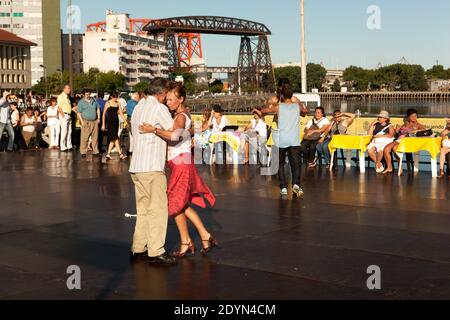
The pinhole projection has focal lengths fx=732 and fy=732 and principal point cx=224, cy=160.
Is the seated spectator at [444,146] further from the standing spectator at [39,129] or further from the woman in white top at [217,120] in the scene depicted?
the standing spectator at [39,129]

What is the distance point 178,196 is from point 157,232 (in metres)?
0.48

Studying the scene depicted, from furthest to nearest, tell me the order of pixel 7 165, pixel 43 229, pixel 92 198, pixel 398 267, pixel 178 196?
pixel 7 165 < pixel 92 198 < pixel 43 229 < pixel 178 196 < pixel 398 267

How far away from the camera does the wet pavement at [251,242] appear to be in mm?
6426

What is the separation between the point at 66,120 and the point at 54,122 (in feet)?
2.38

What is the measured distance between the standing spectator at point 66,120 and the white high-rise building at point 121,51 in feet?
474

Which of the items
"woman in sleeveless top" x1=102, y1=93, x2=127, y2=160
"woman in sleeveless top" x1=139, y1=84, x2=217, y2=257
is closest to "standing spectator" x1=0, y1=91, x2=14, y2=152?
"woman in sleeveless top" x1=102, y1=93, x2=127, y2=160

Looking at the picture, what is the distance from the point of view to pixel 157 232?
24.2ft

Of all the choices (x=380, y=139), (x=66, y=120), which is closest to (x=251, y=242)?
(x=380, y=139)

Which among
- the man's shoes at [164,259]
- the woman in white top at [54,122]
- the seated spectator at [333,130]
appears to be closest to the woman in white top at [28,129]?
the woman in white top at [54,122]

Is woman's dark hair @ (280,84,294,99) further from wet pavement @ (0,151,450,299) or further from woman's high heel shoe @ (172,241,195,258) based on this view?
woman's high heel shoe @ (172,241,195,258)

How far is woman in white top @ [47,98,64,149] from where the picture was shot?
21500 millimetres

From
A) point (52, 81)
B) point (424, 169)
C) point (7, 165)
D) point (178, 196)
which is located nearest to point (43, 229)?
point (178, 196)
